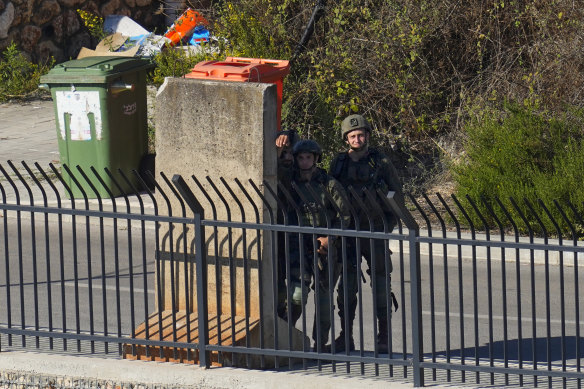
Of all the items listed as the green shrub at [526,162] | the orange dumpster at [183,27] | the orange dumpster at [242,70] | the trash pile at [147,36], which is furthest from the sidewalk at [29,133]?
the green shrub at [526,162]

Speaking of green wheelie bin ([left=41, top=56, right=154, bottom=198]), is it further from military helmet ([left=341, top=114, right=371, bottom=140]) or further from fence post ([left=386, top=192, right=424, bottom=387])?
fence post ([left=386, top=192, right=424, bottom=387])

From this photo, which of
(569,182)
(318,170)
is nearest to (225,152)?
(318,170)

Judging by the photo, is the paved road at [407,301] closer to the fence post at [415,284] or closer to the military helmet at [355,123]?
the military helmet at [355,123]

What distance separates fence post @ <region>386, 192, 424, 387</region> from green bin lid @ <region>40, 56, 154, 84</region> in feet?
22.5

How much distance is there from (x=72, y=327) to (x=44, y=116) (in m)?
8.11

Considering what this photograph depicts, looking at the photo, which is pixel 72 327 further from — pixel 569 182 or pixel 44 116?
pixel 44 116

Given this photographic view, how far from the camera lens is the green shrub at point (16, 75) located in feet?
52.0

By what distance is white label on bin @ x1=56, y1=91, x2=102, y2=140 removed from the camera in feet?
38.6

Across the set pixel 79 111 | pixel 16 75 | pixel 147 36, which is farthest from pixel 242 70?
pixel 16 75

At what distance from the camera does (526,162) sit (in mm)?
11008

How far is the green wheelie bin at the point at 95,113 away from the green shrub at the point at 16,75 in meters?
4.21

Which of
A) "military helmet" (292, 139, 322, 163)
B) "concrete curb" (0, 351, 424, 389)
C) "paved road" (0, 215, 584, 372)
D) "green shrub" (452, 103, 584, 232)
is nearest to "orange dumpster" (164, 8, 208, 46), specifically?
"paved road" (0, 215, 584, 372)

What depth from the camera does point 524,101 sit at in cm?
1216

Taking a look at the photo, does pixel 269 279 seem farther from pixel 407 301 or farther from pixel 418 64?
pixel 418 64
